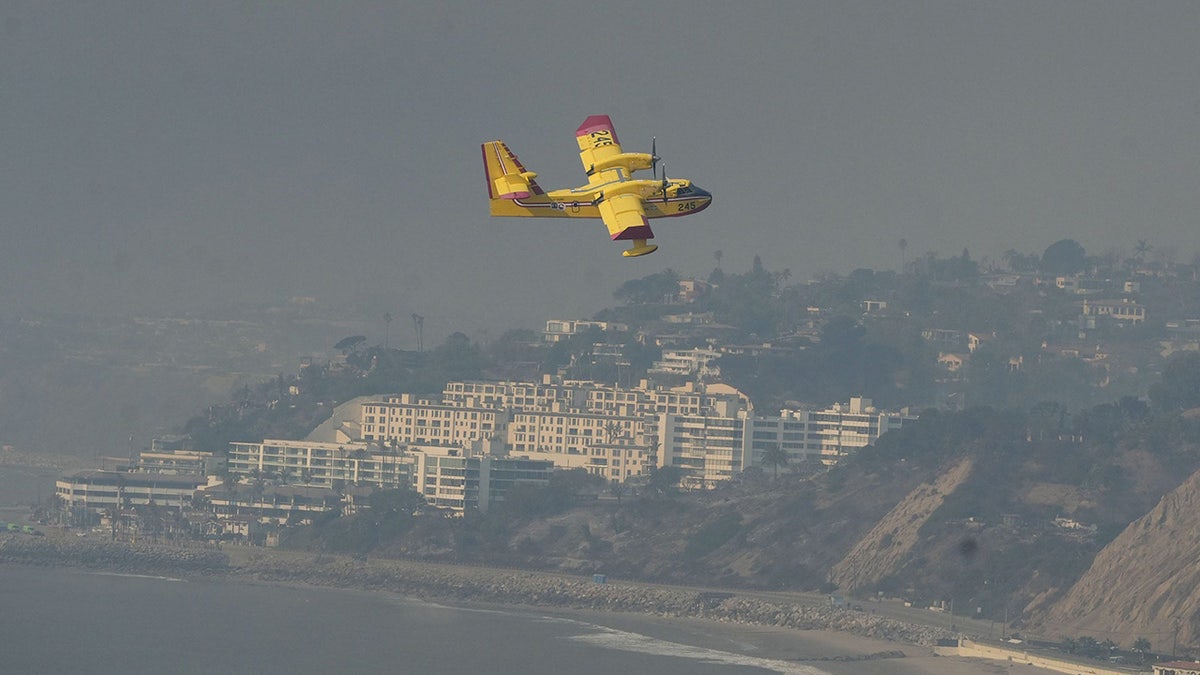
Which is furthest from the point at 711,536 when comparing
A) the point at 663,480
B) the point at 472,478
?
the point at 472,478

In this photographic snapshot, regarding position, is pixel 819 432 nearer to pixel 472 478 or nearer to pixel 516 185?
pixel 472 478

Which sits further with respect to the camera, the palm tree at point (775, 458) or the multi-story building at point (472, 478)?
the palm tree at point (775, 458)

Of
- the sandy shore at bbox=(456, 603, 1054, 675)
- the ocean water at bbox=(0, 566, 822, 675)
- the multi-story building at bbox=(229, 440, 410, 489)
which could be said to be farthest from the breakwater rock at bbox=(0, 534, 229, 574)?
the sandy shore at bbox=(456, 603, 1054, 675)

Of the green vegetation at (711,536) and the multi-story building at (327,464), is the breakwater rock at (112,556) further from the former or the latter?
the green vegetation at (711,536)

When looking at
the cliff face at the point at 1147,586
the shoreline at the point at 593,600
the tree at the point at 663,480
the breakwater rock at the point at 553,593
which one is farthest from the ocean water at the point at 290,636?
the tree at the point at 663,480

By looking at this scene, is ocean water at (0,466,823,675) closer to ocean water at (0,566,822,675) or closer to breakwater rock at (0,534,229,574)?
ocean water at (0,566,822,675)

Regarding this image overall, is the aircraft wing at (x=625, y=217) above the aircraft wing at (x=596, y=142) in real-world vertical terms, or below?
below

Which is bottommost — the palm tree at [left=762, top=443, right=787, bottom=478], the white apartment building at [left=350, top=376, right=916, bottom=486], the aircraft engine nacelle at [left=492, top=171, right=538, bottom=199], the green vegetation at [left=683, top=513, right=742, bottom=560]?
the green vegetation at [left=683, top=513, right=742, bottom=560]

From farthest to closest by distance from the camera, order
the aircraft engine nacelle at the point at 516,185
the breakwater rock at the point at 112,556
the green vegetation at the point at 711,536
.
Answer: the breakwater rock at the point at 112,556, the green vegetation at the point at 711,536, the aircraft engine nacelle at the point at 516,185
